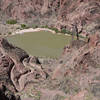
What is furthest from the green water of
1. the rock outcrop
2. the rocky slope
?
the rocky slope

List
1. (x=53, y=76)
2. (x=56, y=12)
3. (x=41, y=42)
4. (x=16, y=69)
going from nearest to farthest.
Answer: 1. (x=53, y=76)
2. (x=16, y=69)
3. (x=41, y=42)
4. (x=56, y=12)

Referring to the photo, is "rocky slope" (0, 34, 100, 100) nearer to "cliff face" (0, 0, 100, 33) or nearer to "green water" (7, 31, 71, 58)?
"green water" (7, 31, 71, 58)

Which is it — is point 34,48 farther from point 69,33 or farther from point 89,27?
point 89,27

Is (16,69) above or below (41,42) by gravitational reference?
above

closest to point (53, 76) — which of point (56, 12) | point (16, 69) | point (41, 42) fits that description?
point (16, 69)

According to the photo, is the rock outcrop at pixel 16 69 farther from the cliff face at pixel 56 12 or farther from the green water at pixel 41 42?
the cliff face at pixel 56 12

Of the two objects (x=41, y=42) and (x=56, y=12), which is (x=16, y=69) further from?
(x=56, y=12)
